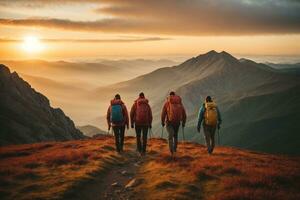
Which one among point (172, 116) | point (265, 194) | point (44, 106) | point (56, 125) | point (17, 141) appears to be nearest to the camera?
point (265, 194)

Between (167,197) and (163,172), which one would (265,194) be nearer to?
(167,197)

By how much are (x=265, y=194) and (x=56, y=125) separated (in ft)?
550

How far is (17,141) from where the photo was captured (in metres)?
141

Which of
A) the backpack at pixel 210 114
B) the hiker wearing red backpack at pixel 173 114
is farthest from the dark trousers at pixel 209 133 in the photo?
the hiker wearing red backpack at pixel 173 114

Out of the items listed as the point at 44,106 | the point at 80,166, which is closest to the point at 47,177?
the point at 80,166

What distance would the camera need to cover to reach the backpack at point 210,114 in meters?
24.4

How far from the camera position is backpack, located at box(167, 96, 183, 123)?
947 inches

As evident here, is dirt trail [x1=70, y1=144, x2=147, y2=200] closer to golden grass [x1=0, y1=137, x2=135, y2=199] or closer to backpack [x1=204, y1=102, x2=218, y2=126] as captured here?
golden grass [x1=0, y1=137, x2=135, y2=199]

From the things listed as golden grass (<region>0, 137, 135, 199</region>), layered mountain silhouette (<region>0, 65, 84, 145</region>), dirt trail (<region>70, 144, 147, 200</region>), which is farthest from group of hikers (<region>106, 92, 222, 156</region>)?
layered mountain silhouette (<region>0, 65, 84, 145</region>)

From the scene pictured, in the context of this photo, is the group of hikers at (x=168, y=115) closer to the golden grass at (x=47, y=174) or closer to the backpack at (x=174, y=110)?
the backpack at (x=174, y=110)

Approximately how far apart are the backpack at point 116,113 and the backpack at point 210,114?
5.74m

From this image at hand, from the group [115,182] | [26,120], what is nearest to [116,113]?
[115,182]

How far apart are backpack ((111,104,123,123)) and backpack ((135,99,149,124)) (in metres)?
1.27

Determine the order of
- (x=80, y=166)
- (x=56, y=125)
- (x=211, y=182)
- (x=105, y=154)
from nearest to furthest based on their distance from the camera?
(x=211, y=182) < (x=80, y=166) < (x=105, y=154) < (x=56, y=125)
